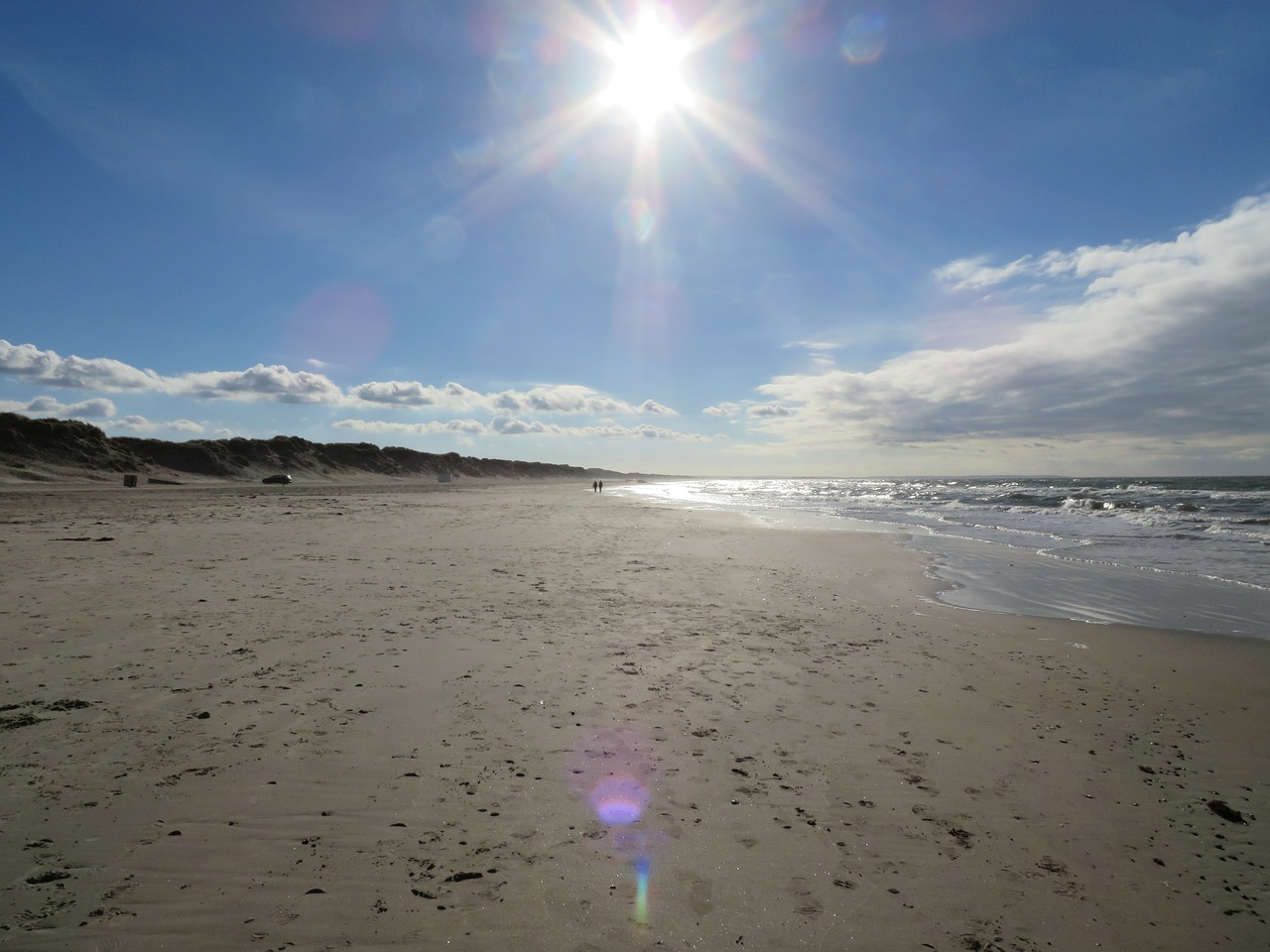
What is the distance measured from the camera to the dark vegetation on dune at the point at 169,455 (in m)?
48.5

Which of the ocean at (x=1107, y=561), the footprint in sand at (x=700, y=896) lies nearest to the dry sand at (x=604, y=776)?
the footprint in sand at (x=700, y=896)

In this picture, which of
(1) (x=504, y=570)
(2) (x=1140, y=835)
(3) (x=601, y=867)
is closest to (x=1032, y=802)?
(2) (x=1140, y=835)

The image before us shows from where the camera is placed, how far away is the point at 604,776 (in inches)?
185

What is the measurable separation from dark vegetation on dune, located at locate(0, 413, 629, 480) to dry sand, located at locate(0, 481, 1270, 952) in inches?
2102

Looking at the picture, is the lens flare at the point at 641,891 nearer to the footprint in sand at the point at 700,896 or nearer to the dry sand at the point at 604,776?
the dry sand at the point at 604,776

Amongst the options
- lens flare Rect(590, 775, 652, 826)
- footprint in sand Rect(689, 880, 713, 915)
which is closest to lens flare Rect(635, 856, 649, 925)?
footprint in sand Rect(689, 880, 713, 915)

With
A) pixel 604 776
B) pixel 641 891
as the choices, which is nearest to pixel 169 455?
pixel 604 776

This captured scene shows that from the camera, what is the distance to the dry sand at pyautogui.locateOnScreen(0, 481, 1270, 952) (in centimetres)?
Result: 332

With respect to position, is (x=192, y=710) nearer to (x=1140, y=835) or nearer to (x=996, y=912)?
(x=996, y=912)

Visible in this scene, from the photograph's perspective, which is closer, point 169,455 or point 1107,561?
point 1107,561

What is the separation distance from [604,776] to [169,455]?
77221 mm

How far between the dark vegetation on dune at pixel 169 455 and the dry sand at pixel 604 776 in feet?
175

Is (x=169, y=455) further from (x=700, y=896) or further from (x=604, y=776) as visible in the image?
(x=700, y=896)

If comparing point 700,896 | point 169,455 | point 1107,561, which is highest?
point 169,455
